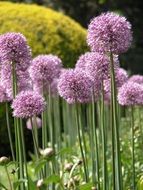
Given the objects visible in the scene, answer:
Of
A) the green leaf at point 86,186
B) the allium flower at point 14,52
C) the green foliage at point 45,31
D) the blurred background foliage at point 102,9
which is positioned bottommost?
the green leaf at point 86,186

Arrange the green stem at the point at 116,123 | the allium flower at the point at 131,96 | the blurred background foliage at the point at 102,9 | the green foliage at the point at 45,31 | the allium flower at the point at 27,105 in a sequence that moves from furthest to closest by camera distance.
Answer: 1. the blurred background foliage at the point at 102,9
2. the green foliage at the point at 45,31
3. the allium flower at the point at 131,96
4. the allium flower at the point at 27,105
5. the green stem at the point at 116,123

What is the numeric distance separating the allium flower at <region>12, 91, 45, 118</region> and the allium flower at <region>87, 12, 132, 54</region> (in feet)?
1.27

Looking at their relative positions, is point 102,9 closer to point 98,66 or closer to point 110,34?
point 98,66

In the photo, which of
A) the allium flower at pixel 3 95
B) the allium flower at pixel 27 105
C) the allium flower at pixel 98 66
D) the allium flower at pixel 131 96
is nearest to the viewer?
the allium flower at pixel 27 105

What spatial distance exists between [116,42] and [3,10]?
17.6 ft

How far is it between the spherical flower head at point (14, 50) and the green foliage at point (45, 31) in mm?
4353

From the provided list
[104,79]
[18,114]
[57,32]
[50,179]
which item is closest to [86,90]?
[104,79]

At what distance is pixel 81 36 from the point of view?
25.1 ft

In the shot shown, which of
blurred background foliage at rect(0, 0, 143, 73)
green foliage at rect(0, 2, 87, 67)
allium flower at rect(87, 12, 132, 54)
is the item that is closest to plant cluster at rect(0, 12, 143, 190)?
allium flower at rect(87, 12, 132, 54)

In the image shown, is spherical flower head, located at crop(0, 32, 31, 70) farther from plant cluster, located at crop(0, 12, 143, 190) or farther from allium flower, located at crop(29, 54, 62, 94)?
allium flower, located at crop(29, 54, 62, 94)

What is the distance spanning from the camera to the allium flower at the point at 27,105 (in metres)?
2.65

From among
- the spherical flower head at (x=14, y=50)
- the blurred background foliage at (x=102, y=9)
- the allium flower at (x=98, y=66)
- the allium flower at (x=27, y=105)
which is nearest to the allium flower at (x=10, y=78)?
the spherical flower head at (x=14, y=50)

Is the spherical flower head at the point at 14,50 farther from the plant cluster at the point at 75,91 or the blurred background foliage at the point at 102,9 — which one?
the blurred background foliage at the point at 102,9

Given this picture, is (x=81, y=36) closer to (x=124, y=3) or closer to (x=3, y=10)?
(x=3, y=10)
